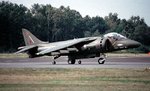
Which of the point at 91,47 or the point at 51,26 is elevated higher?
the point at 51,26

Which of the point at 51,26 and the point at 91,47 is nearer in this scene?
the point at 91,47

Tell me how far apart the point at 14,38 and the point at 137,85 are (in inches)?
3007

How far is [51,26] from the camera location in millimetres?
119750

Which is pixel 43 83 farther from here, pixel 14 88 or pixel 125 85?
pixel 125 85

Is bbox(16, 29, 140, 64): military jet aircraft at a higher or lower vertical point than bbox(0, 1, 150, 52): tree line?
lower

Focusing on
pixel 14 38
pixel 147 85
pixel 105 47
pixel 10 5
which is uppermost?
pixel 10 5

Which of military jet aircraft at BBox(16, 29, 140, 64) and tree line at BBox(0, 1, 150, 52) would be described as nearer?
military jet aircraft at BBox(16, 29, 140, 64)

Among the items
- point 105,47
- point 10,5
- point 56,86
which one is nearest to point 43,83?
point 56,86

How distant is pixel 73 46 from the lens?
3716 centimetres

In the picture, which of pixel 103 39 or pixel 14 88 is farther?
pixel 103 39

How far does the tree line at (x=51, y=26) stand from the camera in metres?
90.3

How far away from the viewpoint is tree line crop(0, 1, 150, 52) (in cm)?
9034

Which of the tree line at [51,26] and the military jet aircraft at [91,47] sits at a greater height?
the tree line at [51,26]

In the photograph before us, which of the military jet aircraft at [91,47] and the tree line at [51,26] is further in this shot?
the tree line at [51,26]
